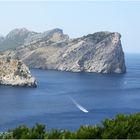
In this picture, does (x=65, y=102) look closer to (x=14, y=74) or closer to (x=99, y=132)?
(x=14, y=74)

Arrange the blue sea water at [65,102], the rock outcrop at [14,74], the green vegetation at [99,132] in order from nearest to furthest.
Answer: the green vegetation at [99,132], the blue sea water at [65,102], the rock outcrop at [14,74]

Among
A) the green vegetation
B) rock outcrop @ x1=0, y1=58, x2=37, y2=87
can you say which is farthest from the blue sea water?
the green vegetation

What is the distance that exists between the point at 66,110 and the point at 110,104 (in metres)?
15.0

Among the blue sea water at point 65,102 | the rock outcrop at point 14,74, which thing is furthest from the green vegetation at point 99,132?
the rock outcrop at point 14,74

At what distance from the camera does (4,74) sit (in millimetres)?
156250

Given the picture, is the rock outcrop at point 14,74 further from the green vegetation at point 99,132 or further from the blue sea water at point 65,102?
the green vegetation at point 99,132

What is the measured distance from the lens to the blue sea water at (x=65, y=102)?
91.1 metres

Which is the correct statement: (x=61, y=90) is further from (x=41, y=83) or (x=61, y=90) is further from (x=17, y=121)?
(x=17, y=121)

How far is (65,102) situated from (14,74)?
43.5 meters

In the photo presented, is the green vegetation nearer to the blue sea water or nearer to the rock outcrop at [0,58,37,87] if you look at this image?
the blue sea water

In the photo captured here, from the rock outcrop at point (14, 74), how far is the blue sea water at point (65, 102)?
427cm

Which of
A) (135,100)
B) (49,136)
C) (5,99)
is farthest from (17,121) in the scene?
(49,136)

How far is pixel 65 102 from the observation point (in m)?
115

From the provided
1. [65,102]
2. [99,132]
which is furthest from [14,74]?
[99,132]
